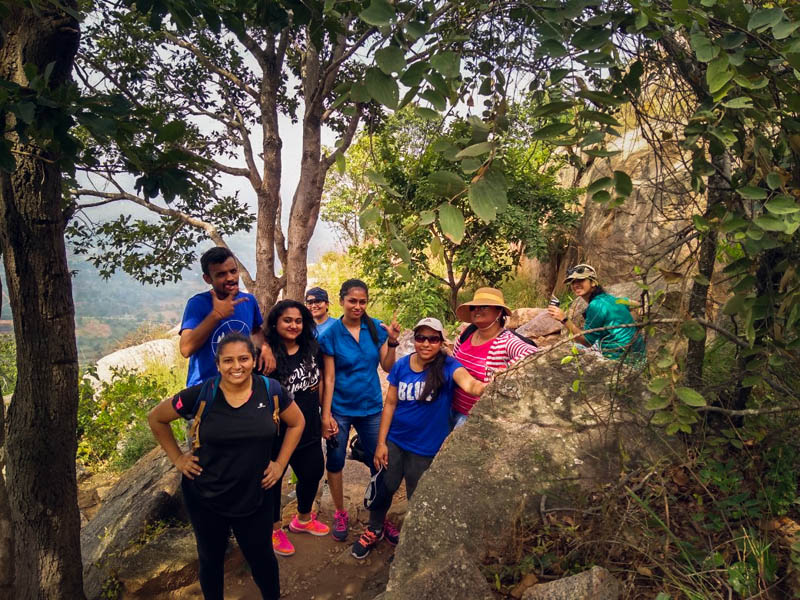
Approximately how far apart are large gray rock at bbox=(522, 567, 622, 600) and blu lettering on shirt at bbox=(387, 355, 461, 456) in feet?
5.19

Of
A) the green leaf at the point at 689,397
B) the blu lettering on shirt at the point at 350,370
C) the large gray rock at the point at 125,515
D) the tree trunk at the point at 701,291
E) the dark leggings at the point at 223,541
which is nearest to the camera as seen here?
the green leaf at the point at 689,397

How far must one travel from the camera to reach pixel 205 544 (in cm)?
313

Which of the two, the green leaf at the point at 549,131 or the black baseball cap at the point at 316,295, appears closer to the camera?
the green leaf at the point at 549,131

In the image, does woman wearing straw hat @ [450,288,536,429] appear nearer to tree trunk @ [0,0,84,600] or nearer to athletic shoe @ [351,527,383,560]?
athletic shoe @ [351,527,383,560]

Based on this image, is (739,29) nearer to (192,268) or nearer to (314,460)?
(314,460)

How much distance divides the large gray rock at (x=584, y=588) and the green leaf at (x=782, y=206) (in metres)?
1.60

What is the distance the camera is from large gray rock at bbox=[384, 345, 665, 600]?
109 inches

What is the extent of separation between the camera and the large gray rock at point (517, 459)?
2.76 m

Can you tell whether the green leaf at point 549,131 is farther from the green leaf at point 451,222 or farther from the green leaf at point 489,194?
the green leaf at point 451,222

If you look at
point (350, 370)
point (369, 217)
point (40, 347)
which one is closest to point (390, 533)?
point (350, 370)

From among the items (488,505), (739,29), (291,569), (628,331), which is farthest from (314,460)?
(739,29)

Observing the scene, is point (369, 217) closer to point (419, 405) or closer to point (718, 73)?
point (718, 73)

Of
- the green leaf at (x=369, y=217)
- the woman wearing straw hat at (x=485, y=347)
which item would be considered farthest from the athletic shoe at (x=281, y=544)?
the green leaf at (x=369, y=217)

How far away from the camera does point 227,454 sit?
9.81 ft
